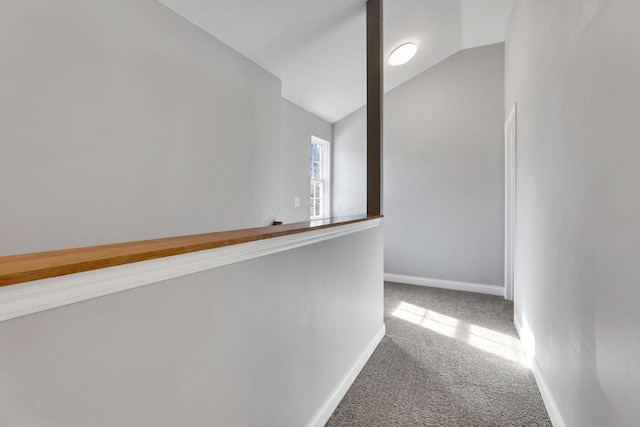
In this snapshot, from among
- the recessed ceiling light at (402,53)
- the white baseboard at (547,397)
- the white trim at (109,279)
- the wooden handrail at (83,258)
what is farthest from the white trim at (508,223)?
the wooden handrail at (83,258)

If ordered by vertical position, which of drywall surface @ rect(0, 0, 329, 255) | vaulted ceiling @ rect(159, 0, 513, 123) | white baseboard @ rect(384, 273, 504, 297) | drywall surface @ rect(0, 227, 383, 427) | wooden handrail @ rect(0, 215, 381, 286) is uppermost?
vaulted ceiling @ rect(159, 0, 513, 123)

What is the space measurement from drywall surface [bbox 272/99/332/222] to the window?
0.35 m

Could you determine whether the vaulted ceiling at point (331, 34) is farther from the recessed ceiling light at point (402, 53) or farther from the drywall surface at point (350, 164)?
the drywall surface at point (350, 164)

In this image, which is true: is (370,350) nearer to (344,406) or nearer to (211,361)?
(344,406)

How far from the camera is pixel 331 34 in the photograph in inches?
112

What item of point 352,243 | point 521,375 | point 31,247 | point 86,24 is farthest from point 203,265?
point 521,375

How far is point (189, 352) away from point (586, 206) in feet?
4.89

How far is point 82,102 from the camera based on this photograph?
1.53 meters

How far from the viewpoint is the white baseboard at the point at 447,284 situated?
12.6ft

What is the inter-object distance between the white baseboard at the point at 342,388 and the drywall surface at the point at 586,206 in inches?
41.4

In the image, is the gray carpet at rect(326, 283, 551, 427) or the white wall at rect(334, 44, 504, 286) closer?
the gray carpet at rect(326, 283, 551, 427)

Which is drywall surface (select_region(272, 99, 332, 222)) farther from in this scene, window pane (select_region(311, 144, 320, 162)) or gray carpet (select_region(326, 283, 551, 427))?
gray carpet (select_region(326, 283, 551, 427))

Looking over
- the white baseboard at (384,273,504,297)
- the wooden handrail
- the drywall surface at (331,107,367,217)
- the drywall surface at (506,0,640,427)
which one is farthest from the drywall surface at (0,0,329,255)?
the white baseboard at (384,273,504,297)

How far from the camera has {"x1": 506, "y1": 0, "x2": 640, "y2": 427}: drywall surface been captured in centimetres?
94
